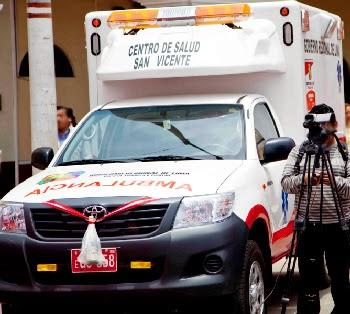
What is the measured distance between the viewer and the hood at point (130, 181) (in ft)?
25.6

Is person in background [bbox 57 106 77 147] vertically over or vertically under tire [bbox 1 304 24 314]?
over

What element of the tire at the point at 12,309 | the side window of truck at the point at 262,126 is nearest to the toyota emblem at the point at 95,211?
the tire at the point at 12,309

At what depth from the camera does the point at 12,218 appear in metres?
7.96

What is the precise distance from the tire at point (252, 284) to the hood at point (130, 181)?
589 millimetres

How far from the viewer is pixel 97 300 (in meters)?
7.66

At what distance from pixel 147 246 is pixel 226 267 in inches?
22.5

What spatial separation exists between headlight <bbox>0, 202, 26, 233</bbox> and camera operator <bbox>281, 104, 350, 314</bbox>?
1.94m

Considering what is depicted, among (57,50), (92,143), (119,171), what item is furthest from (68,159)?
(57,50)

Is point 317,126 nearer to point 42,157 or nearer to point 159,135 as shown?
point 159,135

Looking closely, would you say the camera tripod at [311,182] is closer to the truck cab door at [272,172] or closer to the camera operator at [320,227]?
the camera operator at [320,227]

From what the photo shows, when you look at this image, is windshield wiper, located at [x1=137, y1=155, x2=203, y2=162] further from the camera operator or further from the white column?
the white column

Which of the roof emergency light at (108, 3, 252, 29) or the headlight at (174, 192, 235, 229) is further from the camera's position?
the roof emergency light at (108, 3, 252, 29)

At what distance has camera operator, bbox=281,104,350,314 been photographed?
26.5ft

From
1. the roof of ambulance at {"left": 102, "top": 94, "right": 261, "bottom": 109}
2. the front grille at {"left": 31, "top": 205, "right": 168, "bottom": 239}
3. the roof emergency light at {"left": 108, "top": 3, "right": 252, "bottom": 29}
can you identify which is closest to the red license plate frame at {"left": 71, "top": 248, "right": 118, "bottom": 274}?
the front grille at {"left": 31, "top": 205, "right": 168, "bottom": 239}
